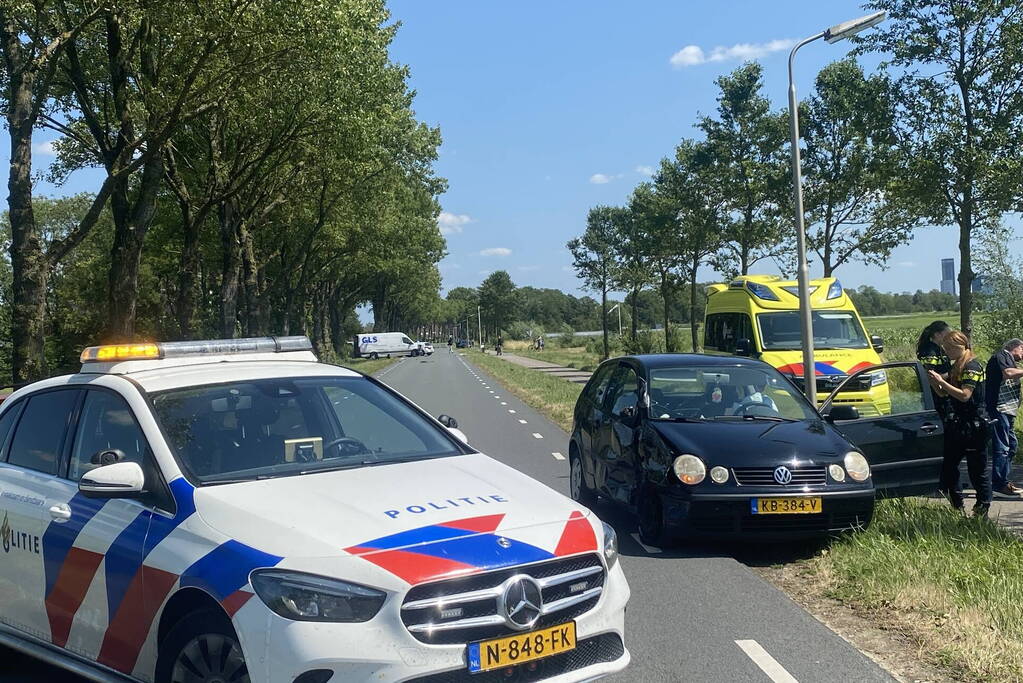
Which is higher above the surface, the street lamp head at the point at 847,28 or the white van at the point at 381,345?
the street lamp head at the point at 847,28

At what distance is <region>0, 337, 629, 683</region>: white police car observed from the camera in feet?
11.4

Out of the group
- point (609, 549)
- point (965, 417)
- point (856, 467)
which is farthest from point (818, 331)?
point (609, 549)

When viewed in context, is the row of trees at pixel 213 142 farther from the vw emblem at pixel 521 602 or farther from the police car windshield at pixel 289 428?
the vw emblem at pixel 521 602

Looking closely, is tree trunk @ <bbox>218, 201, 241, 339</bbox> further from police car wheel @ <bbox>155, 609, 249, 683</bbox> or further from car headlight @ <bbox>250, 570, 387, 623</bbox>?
car headlight @ <bbox>250, 570, 387, 623</bbox>

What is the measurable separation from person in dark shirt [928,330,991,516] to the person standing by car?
220 mm

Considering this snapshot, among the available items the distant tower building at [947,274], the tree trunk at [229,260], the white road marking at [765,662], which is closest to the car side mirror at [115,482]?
the white road marking at [765,662]

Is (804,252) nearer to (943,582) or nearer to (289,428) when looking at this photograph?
(943,582)

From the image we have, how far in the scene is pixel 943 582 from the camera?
614 centimetres

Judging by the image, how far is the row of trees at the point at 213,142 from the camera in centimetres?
1557

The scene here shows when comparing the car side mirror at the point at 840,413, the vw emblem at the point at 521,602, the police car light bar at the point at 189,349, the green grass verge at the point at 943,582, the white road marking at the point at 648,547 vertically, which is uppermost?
the police car light bar at the point at 189,349

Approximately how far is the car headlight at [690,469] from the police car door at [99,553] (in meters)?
4.19

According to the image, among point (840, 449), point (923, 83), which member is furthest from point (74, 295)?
point (840, 449)

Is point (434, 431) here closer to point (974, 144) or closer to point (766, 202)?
point (974, 144)

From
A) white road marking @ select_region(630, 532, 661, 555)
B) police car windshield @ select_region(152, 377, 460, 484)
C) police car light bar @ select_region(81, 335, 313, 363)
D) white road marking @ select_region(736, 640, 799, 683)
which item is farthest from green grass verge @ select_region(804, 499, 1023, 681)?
police car light bar @ select_region(81, 335, 313, 363)
